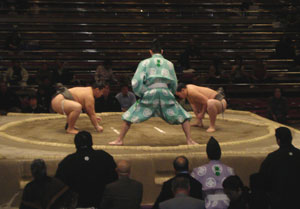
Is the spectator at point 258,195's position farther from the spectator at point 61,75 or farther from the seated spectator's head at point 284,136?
the spectator at point 61,75

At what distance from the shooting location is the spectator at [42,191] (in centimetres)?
237

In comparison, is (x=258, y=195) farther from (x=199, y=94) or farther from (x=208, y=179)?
(x=199, y=94)

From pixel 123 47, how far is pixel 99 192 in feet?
22.5

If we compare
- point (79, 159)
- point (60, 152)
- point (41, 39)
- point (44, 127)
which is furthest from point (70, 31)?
point (79, 159)

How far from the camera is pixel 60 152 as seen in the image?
3.61 m

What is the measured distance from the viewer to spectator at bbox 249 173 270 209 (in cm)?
247

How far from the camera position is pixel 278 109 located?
630 centimetres

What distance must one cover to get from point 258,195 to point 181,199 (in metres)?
0.50

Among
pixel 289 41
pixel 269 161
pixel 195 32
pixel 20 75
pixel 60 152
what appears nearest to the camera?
pixel 269 161

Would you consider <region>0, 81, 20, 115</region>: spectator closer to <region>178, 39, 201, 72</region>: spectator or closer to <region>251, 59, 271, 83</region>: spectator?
<region>178, 39, 201, 72</region>: spectator

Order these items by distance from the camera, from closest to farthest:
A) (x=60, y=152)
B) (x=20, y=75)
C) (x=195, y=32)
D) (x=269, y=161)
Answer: (x=269, y=161) → (x=60, y=152) → (x=20, y=75) → (x=195, y=32)

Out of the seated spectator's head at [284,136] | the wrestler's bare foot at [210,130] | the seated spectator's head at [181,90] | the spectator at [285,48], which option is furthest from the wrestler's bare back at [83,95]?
the spectator at [285,48]

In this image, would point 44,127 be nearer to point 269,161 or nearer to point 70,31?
point 269,161

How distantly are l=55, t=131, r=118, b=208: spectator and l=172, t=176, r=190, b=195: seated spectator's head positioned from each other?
1.67ft
